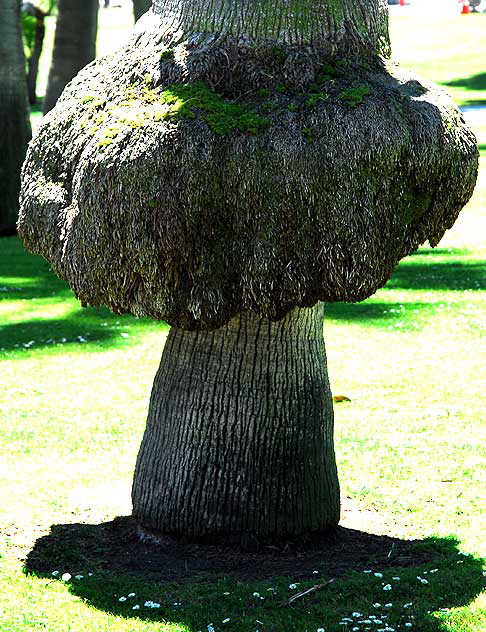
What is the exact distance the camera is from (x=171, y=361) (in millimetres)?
5574

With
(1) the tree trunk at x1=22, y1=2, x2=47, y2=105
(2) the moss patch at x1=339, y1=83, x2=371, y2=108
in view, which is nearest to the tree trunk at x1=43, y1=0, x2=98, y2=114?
(2) the moss patch at x1=339, y1=83, x2=371, y2=108

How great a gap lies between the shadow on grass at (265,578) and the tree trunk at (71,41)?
12.1m

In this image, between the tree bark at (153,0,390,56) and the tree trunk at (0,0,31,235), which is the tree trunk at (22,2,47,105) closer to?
the tree trunk at (0,0,31,235)

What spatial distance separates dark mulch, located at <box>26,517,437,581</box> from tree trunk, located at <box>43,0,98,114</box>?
1194 centimetres

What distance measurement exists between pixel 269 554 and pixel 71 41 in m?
13.0

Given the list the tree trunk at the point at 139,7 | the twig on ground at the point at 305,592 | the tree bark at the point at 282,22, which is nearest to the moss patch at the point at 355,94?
the tree bark at the point at 282,22

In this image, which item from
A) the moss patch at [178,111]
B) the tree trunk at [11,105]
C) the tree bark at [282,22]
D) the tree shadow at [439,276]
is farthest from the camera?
the tree trunk at [11,105]

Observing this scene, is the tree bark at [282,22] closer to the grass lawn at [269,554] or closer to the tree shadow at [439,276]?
the grass lawn at [269,554]

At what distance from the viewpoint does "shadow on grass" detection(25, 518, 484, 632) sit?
4.77 m

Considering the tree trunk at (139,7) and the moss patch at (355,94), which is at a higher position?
the tree trunk at (139,7)

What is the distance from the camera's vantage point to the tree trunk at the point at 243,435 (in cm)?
538

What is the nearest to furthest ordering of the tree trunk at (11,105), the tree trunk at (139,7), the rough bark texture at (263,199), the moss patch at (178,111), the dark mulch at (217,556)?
the rough bark texture at (263,199), the moss patch at (178,111), the dark mulch at (217,556), the tree trunk at (11,105), the tree trunk at (139,7)

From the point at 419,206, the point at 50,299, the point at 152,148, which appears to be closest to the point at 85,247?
the point at 152,148

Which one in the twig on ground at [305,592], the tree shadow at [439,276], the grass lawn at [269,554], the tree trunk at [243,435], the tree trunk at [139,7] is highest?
the tree trunk at [139,7]
